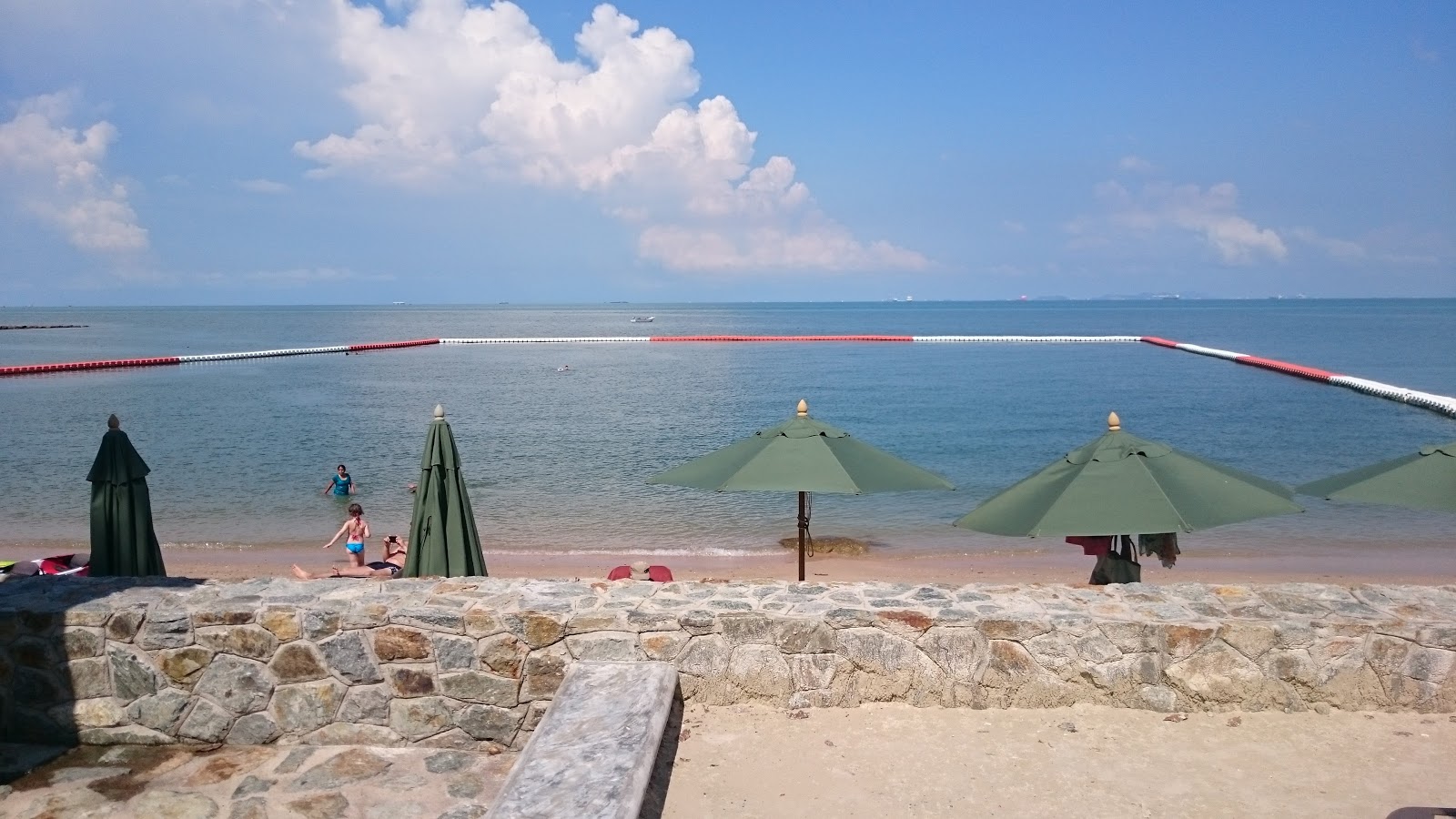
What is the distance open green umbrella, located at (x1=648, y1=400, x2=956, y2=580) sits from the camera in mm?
8789

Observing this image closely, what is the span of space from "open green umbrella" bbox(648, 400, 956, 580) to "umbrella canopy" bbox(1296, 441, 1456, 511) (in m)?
3.43

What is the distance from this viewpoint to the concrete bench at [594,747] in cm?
449

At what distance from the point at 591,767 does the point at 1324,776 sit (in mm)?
3833

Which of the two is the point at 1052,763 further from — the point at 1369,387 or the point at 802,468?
the point at 1369,387

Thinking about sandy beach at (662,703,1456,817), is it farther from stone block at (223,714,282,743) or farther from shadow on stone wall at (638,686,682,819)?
stone block at (223,714,282,743)

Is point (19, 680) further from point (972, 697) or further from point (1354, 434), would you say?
point (1354, 434)

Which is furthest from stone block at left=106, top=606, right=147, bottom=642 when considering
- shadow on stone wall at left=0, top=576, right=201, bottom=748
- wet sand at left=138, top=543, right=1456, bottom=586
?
wet sand at left=138, top=543, right=1456, bottom=586

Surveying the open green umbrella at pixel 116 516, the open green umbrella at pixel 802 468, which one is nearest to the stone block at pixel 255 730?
the open green umbrella at pixel 116 516

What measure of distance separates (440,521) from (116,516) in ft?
9.02

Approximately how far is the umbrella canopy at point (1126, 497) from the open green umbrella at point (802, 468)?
1.22 meters

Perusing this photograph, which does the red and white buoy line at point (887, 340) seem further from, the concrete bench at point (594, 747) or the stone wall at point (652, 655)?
the concrete bench at point (594, 747)

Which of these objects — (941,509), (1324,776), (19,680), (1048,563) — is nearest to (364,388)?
(941,509)

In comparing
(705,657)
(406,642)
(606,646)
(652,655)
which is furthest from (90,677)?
(705,657)

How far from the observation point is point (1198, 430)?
102ft
